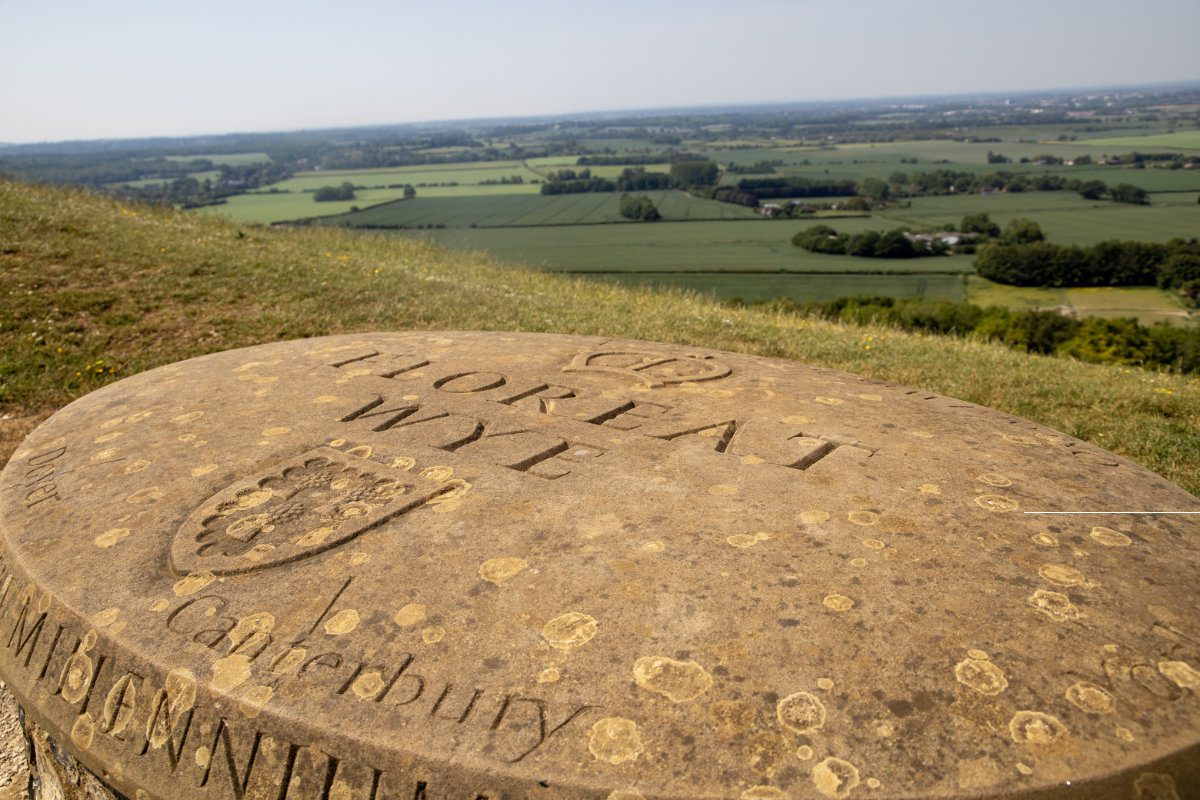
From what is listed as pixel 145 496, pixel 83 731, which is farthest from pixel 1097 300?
pixel 83 731

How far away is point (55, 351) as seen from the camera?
7.82m

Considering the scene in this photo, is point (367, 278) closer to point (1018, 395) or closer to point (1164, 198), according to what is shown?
point (1018, 395)

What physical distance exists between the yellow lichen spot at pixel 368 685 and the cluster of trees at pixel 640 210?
4558 cm

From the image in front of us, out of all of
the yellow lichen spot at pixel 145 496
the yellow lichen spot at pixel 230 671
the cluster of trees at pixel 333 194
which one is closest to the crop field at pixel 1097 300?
the yellow lichen spot at pixel 145 496

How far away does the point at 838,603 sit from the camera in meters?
2.32

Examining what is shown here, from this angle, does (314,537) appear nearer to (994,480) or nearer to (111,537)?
(111,537)

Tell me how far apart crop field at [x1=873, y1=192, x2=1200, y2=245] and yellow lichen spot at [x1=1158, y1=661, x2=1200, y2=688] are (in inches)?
1242

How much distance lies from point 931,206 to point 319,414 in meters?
49.9

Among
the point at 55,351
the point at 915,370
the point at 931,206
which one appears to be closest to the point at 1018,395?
the point at 915,370

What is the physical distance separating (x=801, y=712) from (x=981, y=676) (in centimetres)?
50

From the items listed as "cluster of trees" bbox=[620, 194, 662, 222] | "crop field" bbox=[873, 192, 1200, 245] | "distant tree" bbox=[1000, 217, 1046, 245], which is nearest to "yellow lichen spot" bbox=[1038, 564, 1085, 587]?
"distant tree" bbox=[1000, 217, 1046, 245]

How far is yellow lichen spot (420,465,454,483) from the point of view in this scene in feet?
10.7

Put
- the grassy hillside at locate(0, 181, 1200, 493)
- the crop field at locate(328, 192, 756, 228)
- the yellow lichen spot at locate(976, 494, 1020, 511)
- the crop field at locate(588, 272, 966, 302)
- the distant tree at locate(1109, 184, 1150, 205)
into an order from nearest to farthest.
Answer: the yellow lichen spot at locate(976, 494, 1020, 511)
the grassy hillside at locate(0, 181, 1200, 493)
the crop field at locate(588, 272, 966, 302)
the distant tree at locate(1109, 184, 1150, 205)
the crop field at locate(328, 192, 756, 228)

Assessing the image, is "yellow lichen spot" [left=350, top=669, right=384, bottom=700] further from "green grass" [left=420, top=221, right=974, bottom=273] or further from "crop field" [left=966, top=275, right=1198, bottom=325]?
"green grass" [left=420, top=221, right=974, bottom=273]
